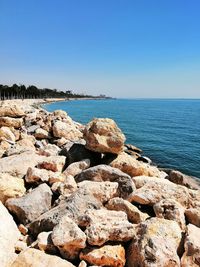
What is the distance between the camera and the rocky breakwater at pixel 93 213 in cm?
623

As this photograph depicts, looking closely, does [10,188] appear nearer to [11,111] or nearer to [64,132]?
[64,132]

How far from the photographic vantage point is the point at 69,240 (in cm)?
623

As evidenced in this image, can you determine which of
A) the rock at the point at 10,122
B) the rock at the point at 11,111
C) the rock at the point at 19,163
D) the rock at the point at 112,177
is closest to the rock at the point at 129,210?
the rock at the point at 112,177

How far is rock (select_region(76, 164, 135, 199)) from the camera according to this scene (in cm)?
931

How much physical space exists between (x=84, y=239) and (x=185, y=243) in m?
2.28

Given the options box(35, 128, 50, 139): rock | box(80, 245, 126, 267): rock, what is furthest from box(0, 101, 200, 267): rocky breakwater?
box(35, 128, 50, 139): rock

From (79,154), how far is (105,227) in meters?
6.27

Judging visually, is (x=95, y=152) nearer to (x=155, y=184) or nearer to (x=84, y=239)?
(x=155, y=184)

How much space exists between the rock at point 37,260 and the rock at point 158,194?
3.44 metres

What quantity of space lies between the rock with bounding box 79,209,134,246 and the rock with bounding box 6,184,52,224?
5.76ft

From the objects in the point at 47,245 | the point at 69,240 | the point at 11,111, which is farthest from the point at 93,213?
the point at 11,111

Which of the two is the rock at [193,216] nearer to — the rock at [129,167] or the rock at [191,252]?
the rock at [191,252]

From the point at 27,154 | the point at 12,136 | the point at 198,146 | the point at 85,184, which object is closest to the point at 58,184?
the point at 85,184

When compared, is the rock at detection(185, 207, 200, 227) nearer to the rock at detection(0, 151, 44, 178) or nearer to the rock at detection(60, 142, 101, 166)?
the rock at detection(60, 142, 101, 166)
